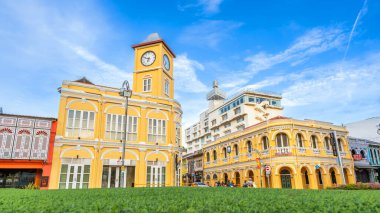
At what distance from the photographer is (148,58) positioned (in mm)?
30016

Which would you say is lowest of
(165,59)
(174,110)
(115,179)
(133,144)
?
(115,179)

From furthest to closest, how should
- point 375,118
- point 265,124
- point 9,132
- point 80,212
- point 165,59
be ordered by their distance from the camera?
point 375,118
point 265,124
point 165,59
point 9,132
point 80,212

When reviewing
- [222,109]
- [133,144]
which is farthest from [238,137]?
[222,109]

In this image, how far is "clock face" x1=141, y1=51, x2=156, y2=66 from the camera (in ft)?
97.6

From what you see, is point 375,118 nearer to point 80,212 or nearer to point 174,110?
point 174,110

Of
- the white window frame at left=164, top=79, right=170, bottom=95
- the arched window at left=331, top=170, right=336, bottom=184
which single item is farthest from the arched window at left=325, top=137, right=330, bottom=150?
the white window frame at left=164, top=79, right=170, bottom=95

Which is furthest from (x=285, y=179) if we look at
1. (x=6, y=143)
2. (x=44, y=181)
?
(x=6, y=143)

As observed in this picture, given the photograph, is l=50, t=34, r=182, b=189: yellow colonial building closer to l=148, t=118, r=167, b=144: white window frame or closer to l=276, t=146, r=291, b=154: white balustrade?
l=148, t=118, r=167, b=144: white window frame

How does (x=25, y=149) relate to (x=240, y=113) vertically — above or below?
below

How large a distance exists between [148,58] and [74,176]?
52.0 feet

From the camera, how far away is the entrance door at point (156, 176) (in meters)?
23.8

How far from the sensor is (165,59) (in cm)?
3055

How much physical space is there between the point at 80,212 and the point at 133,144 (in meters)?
20.5

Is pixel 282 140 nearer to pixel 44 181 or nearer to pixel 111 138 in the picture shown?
pixel 111 138
